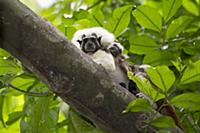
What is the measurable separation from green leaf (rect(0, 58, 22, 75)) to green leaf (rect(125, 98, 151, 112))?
56 cm

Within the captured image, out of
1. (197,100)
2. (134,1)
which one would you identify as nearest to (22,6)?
(197,100)

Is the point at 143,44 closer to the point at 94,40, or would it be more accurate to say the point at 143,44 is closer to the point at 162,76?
the point at 94,40

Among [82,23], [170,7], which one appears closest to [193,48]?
[170,7]

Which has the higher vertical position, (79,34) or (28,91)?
(79,34)

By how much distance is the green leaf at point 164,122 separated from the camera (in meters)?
1.41

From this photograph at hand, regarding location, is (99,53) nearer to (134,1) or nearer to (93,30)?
(93,30)

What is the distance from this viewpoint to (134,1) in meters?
2.98

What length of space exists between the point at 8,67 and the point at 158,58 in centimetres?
72

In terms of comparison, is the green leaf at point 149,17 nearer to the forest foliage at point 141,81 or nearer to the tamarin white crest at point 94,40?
the forest foliage at point 141,81

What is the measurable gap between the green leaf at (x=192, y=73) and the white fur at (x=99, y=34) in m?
A: 0.67

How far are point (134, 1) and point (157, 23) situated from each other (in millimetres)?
1130

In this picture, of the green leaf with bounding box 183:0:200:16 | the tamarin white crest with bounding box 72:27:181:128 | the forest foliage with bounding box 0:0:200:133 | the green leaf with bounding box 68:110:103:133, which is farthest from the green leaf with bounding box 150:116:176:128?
the green leaf with bounding box 183:0:200:16

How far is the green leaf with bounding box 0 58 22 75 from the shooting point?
1709mm

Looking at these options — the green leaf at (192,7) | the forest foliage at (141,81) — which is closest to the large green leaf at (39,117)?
the forest foliage at (141,81)
